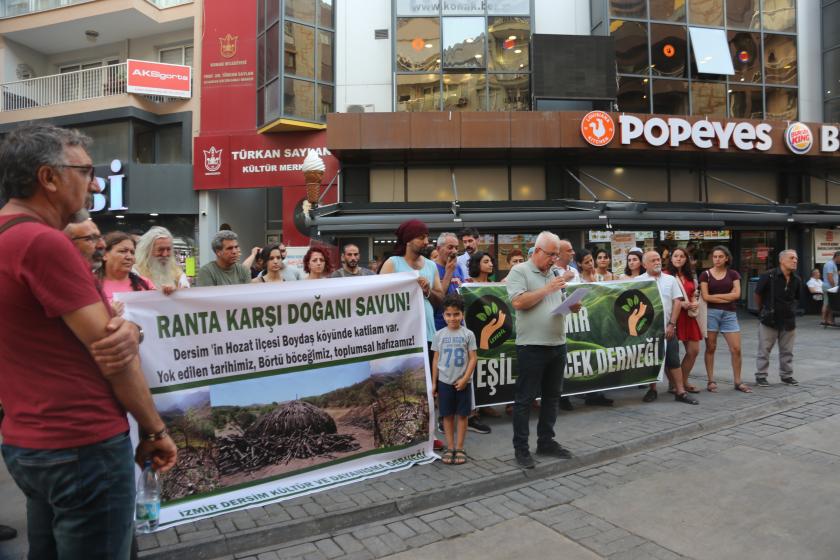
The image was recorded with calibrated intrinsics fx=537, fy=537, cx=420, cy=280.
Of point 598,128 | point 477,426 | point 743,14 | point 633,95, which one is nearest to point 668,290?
point 477,426

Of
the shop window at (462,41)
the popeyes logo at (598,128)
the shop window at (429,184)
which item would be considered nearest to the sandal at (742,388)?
the popeyes logo at (598,128)

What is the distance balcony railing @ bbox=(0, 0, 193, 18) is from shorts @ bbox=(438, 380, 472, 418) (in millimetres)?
20612

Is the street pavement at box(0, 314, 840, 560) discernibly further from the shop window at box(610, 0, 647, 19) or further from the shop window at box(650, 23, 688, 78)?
the shop window at box(610, 0, 647, 19)

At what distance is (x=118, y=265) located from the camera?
406 centimetres

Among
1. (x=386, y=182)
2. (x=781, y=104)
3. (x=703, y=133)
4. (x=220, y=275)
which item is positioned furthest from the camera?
(x=781, y=104)

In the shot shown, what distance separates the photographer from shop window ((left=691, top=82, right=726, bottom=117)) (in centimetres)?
1680

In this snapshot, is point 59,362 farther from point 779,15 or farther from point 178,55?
point 779,15

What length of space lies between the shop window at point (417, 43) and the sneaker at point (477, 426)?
13355 mm

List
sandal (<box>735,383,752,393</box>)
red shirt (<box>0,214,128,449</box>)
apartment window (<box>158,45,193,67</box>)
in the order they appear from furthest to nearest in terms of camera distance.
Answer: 1. apartment window (<box>158,45,193,67</box>)
2. sandal (<box>735,383,752,393</box>)
3. red shirt (<box>0,214,128,449</box>)

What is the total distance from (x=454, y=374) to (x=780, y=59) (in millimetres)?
19193

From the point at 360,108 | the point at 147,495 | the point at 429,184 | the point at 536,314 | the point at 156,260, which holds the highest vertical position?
the point at 360,108

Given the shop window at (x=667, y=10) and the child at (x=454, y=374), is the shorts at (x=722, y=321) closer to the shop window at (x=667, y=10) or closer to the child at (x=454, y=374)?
the child at (x=454, y=374)

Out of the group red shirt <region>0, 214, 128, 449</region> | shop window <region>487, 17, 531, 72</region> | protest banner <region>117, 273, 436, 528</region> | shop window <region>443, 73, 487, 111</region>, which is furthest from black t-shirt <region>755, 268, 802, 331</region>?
shop window <region>487, 17, 531, 72</region>

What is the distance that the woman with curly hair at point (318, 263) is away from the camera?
5934 millimetres
